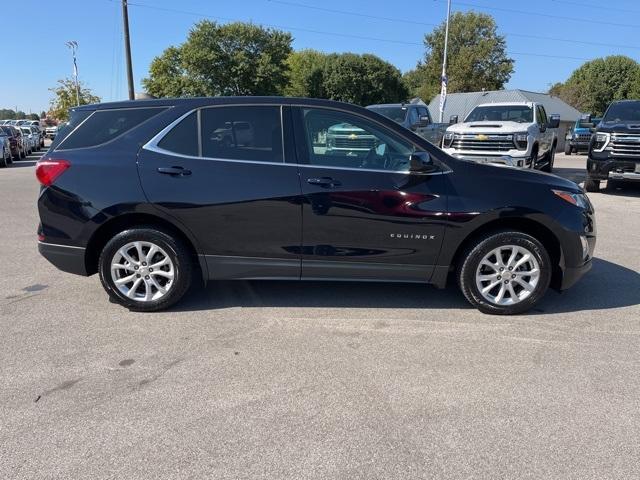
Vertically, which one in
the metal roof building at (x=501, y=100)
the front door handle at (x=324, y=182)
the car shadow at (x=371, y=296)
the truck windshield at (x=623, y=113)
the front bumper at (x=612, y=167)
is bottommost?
the car shadow at (x=371, y=296)

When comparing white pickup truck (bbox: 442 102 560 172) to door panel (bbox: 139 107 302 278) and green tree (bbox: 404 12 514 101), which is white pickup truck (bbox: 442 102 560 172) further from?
green tree (bbox: 404 12 514 101)

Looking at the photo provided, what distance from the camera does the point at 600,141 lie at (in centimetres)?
1138

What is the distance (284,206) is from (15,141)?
23571 millimetres

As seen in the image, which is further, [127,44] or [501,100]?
[501,100]

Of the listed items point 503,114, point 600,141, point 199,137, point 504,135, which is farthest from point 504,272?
point 503,114

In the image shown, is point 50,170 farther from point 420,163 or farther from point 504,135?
point 504,135

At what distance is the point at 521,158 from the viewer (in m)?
12.4

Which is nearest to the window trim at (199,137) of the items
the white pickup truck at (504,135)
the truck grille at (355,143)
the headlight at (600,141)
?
the truck grille at (355,143)

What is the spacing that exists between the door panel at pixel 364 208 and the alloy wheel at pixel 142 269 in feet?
4.02

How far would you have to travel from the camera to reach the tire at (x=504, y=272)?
170 inches

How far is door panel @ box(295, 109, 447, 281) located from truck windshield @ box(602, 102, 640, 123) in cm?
1002

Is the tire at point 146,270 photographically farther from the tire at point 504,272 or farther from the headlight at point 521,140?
the headlight at point 521,140

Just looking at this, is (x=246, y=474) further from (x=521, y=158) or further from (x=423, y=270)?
(x=521, y=158)

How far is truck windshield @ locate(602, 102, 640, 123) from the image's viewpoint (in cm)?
1195
